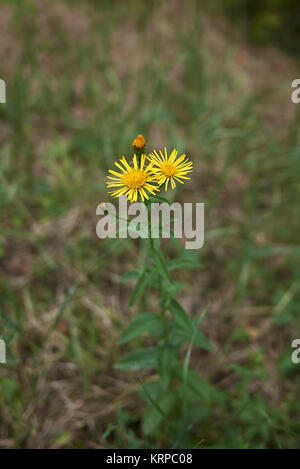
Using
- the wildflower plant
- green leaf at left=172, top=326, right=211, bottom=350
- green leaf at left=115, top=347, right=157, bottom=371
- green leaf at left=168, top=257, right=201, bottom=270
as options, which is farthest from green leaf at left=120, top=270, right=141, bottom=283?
green leaf at left=115, top=347, right=157, bottom=371

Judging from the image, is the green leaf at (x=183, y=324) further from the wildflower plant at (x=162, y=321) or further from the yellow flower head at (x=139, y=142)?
the yellow flower head at (x=139, y=142)

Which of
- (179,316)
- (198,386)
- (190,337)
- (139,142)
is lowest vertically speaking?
(198,386)

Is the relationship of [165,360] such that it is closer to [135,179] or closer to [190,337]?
[190,337]

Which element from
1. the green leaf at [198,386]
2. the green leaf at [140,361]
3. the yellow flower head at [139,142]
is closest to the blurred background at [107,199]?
the green leaf at [198,386]

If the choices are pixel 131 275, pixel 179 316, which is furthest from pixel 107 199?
pixel 179 316
